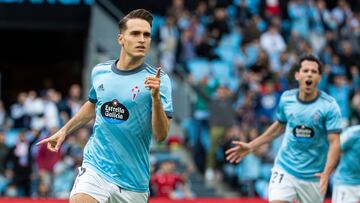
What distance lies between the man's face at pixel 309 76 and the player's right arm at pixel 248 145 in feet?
1.90

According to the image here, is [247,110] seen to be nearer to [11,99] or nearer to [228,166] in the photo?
[228,166]

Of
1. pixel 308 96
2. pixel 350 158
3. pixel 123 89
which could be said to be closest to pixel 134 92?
pixel 123 89

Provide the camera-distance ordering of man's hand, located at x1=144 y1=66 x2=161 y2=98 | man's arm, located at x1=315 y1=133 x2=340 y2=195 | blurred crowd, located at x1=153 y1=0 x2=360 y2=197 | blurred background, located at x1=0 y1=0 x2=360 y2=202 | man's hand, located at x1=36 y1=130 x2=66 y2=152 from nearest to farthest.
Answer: man's hand, located at x1=144 y1=66 x2=161 y2=98 < man's hand, located at x1=36 y1=130 x2=66 y2=152 < man's arm, located at x1=315 y1=133 x2=340 y2=195 < blurred background, located at x1=0 y1=0 x2=360 y2=202 < blurred crowd, located at x1=153 y1=0 x2=360 y2=197

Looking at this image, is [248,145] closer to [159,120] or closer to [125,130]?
[125,130]

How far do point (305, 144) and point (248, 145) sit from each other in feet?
2.14

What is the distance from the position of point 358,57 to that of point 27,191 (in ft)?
34.7

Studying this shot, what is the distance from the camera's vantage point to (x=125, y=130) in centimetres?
866

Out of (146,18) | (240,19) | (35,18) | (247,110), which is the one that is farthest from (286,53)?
(146,18)

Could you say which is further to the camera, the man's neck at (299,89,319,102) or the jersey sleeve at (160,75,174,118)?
the man's neck at (299,89,319,102)

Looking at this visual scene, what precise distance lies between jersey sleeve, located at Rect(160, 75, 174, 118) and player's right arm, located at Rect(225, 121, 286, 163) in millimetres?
2087

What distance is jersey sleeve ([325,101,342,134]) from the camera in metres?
10.8

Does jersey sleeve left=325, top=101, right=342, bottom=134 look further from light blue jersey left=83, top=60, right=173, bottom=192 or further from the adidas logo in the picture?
the adidas logo

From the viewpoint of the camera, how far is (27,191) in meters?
19.4

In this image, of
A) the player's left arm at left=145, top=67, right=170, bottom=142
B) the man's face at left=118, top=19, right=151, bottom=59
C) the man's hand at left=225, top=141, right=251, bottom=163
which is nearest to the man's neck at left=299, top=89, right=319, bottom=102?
the man's hand at left=225, top=141, right=251, bottom=163
